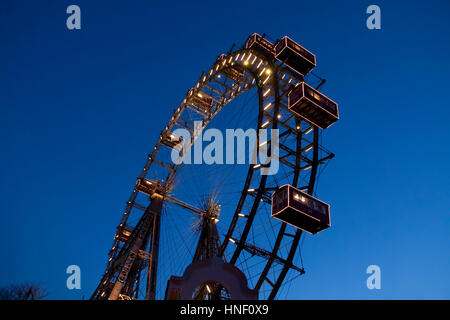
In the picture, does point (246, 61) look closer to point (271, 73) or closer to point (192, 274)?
point (271, 73)

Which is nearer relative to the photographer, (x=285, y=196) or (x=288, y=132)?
(x=285, y=196)

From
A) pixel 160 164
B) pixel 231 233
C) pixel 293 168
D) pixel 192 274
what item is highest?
pixel 160 164

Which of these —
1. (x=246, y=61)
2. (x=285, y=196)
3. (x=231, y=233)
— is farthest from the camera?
(x=246, y=61)

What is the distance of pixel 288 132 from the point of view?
24.5m

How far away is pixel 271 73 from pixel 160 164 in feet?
52.8

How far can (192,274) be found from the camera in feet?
42.0
